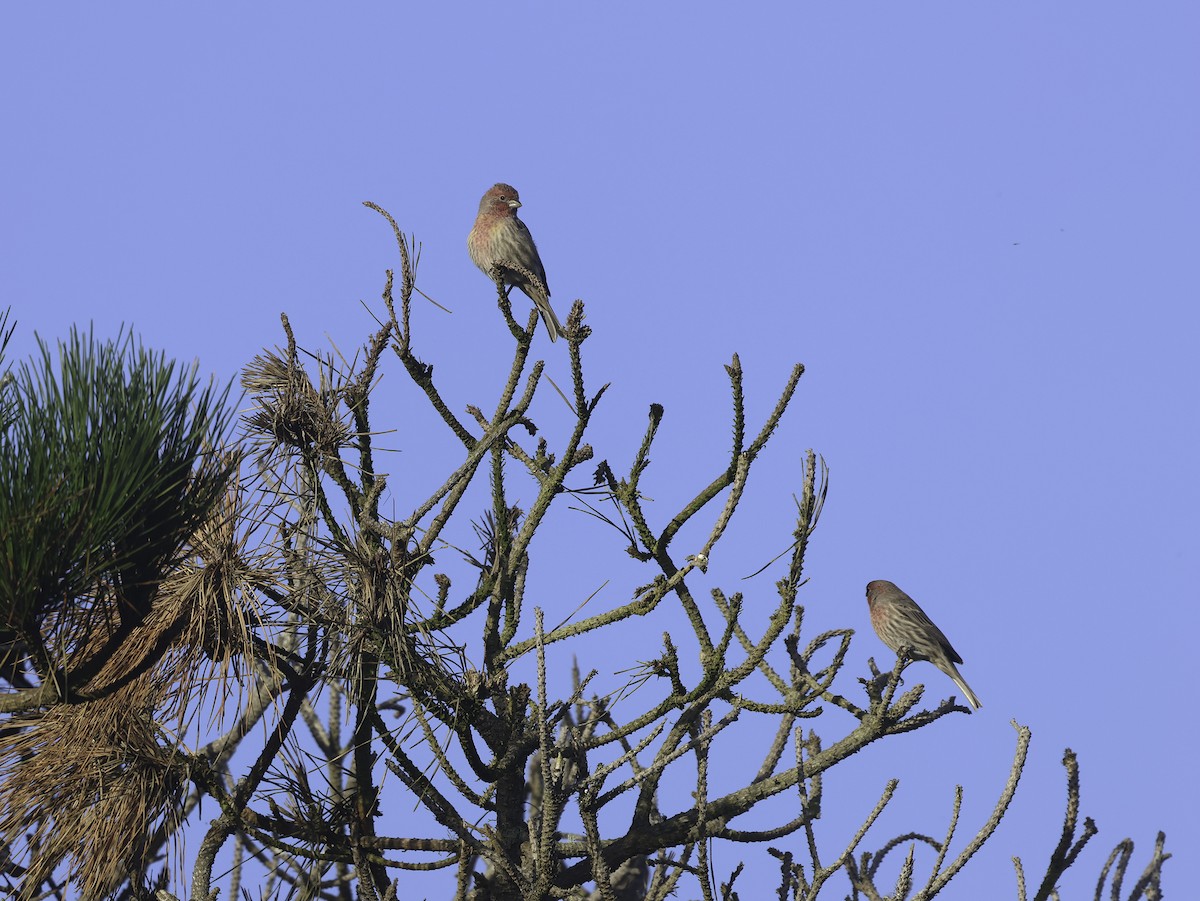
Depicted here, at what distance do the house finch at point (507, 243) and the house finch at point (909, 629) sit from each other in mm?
2996

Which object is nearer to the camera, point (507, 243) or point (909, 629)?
point (909, 629)

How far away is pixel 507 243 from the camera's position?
10117 millimetres

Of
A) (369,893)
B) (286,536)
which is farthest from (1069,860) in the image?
(286,536)

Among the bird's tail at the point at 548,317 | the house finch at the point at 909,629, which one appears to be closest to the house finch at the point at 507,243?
the bird's tail at the point at 548,317

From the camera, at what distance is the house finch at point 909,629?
9.09 metres

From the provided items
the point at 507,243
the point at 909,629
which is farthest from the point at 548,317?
the point at 909,629

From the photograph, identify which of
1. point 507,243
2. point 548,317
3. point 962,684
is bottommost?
point 962,684

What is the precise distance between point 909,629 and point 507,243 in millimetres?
3931

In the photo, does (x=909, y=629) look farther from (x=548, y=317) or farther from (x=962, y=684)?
(x=548, y=317)

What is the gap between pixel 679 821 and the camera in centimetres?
523

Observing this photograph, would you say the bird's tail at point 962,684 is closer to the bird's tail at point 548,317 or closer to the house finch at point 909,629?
the house finch at point 909,629

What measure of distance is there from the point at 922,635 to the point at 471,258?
429 cm

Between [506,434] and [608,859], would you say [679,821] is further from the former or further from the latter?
[506,434]

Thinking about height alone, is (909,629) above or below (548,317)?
below
